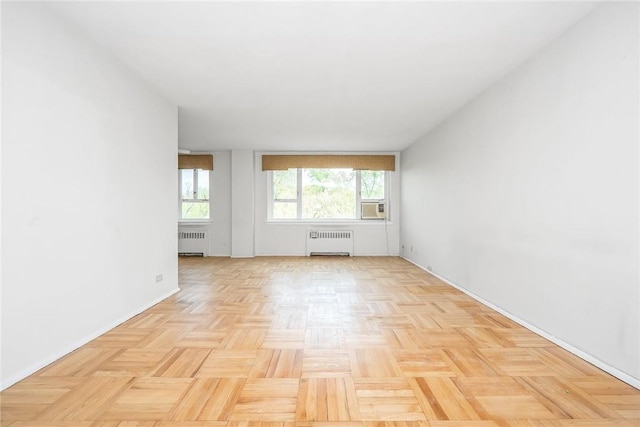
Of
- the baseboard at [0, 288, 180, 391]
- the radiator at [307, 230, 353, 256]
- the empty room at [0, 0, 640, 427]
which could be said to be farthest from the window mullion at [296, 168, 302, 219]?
the baseboard at [0, 288, 180, 391]

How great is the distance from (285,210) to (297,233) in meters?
0.57

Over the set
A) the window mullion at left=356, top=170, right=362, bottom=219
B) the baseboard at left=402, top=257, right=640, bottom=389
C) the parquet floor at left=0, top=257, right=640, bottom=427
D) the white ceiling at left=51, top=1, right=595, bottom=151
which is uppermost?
the white ceiling at left=51, top=1, right=595, bottom=151

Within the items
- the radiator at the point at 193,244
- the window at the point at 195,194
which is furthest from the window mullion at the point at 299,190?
the radiator at the point at 193,244

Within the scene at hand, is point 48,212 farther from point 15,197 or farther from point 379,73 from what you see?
point 379,73

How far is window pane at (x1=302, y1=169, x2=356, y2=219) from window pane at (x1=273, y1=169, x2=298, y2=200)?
0.64ft

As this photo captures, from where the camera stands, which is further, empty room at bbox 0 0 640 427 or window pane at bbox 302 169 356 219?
window pane at bbox 302 169 356 219

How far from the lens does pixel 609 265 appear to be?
1860mm

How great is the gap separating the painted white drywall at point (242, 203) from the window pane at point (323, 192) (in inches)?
45.3

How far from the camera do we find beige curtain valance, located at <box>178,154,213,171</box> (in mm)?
6750

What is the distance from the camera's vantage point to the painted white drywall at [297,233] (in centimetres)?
687

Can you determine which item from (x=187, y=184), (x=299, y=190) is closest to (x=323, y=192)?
(x=299, y=190)

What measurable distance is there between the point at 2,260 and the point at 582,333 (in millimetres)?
3361

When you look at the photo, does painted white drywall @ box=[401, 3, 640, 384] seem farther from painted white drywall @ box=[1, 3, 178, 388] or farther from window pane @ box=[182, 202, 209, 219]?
window pane @ box=[182, 202, 209, 219]

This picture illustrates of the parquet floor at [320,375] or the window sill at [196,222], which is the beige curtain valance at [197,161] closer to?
the window sill at [196,222]
